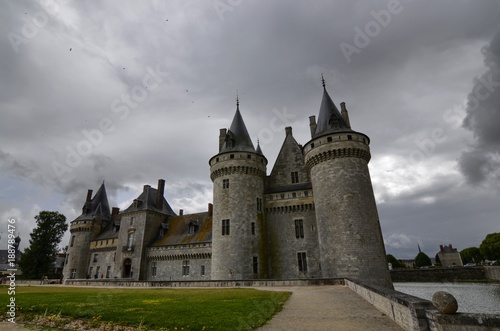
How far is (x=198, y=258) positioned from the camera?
103 ft

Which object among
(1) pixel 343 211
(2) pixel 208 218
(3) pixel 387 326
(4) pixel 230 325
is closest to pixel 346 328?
(3) pixel 387 326

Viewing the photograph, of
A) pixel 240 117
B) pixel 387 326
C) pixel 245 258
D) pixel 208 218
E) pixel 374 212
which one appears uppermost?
pixel 240 117

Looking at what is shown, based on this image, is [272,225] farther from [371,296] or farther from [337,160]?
[371,296]

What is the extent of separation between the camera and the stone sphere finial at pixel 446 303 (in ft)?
16.2

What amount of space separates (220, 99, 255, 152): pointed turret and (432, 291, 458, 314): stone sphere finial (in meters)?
23.7

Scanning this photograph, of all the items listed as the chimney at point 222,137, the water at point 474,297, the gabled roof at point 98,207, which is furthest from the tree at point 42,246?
the water at point 474,297

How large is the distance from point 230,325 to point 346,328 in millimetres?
2690

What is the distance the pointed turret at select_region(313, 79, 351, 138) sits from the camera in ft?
81.4

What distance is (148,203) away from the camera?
3734cm

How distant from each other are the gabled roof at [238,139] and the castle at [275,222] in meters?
0.10

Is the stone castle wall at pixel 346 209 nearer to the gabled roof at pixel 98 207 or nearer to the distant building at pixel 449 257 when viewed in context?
the gabled roof at pixel 98 207

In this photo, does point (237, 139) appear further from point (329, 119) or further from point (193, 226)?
point (193, 226)

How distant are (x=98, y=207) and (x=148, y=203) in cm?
1252

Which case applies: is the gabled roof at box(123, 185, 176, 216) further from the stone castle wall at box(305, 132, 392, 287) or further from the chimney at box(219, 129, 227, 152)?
the stone castle wall at box(305, 132, 392, 287)
